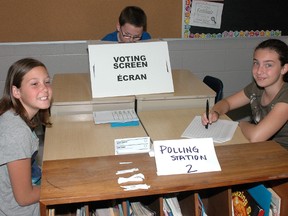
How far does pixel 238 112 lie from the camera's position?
12.6 ft

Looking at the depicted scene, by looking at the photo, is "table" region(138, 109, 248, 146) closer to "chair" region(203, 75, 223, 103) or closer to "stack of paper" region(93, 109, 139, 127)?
"stack of paper" region(93, 109, 139, 127)

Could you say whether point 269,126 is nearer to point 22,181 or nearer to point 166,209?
point 166,209

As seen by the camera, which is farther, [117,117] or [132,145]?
[117,117]

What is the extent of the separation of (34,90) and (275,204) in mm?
1149

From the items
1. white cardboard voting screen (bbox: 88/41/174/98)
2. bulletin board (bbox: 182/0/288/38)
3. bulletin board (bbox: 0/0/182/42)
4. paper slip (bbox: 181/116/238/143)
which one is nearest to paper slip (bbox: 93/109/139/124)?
white cardboard voting screen (bbox: 88/41/174/98)

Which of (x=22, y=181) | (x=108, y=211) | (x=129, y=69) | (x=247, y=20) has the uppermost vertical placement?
(x=247, y=20)

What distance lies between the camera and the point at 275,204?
4.46 feet

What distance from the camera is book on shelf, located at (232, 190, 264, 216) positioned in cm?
139

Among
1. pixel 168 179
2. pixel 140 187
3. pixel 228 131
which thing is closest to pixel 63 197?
pixel 140 187

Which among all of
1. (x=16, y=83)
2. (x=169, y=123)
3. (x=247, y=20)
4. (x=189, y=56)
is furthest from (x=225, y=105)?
(x=247, y=20)

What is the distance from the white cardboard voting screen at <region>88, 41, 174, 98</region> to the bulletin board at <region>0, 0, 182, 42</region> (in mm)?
1153

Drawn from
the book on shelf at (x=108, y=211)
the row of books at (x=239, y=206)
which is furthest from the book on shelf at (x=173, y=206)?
the book on shelf at (x=108, y=211)

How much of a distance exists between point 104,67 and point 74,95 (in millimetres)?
274

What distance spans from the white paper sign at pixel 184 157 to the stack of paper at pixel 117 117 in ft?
2.20
